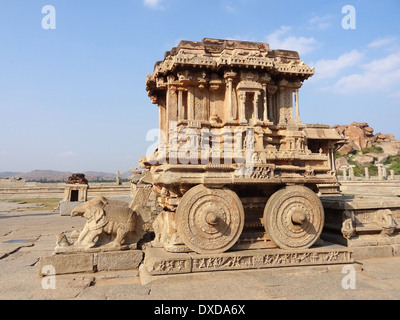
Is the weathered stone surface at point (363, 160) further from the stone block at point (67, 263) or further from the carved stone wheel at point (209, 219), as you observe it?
the stone block at point (67, 263)

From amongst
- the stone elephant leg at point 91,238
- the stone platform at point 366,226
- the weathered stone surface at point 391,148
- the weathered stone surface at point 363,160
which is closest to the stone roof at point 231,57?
the stone platform at point 366,226

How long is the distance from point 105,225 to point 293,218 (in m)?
3.31

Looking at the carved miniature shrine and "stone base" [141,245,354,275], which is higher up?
the carved miniature shrine

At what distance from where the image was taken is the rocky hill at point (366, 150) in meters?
52.6

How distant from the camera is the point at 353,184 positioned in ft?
93.8

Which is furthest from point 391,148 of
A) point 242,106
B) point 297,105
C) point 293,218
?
point 293,218

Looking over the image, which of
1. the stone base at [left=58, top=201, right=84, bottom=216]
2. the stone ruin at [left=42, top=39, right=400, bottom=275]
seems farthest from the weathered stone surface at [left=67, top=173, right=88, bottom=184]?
the stone ruin at [left=42, top=39, right=400, bottom=275]

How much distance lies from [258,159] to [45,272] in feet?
13.4

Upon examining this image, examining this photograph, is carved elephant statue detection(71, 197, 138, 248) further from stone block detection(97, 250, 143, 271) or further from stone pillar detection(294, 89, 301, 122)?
stone pillar detection(294, 89, 301, 122)

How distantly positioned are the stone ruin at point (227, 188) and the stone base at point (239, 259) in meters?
0.02

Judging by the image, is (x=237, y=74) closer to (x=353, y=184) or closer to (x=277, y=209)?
(x=277, y=209)

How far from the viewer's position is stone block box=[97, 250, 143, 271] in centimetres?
492

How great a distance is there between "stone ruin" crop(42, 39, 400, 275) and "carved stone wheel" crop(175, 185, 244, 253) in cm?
2
